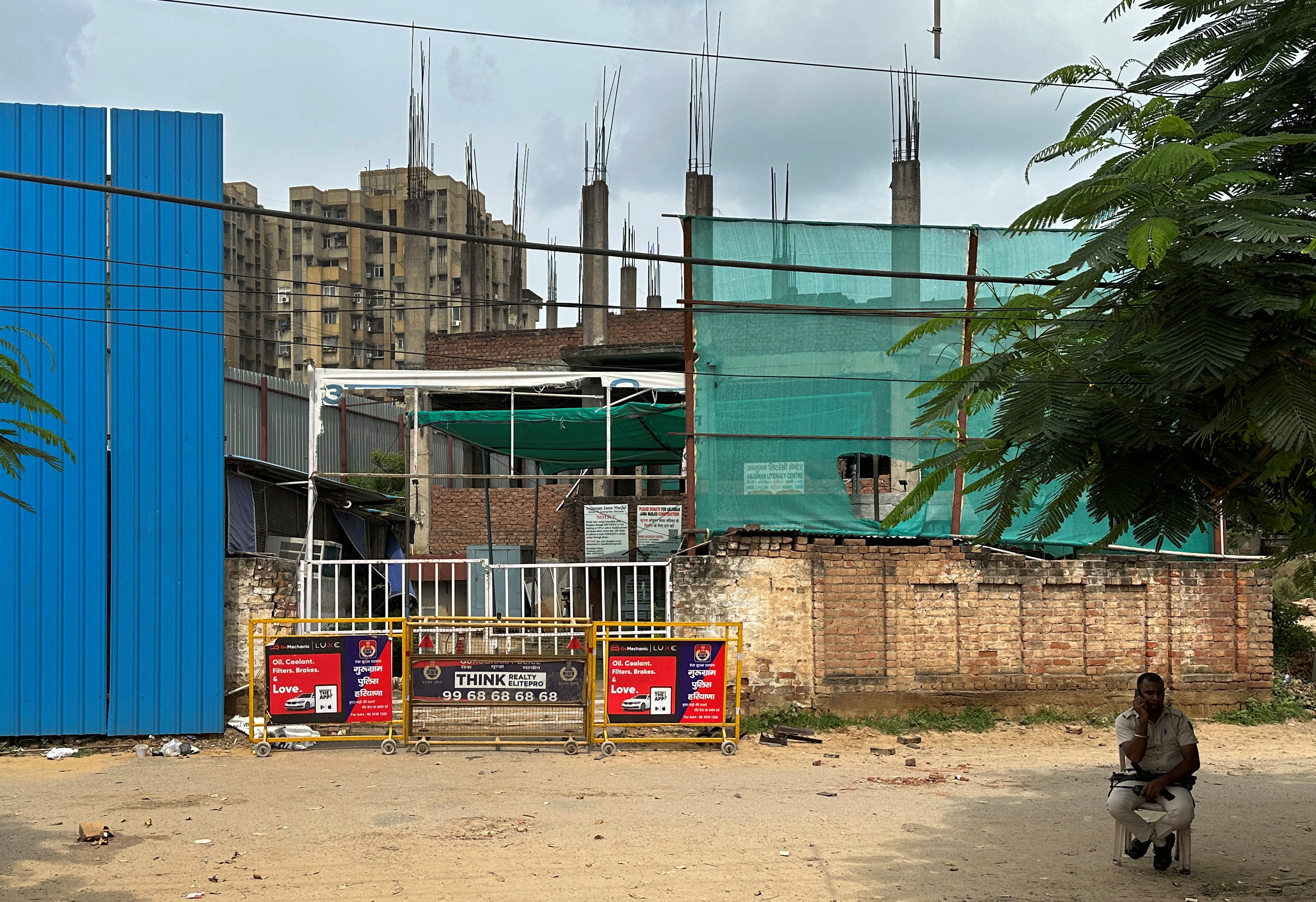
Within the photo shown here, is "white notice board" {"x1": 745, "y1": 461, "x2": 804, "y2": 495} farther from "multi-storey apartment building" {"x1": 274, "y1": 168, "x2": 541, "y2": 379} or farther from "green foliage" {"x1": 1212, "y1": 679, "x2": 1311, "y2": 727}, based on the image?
"multi-storey apartment building" {"x1": 274, "y1": 168, "x2": 541, "y2": 379}

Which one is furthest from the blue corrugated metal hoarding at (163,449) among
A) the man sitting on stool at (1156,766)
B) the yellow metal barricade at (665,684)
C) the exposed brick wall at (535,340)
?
the exposed brick wall at (535,340)

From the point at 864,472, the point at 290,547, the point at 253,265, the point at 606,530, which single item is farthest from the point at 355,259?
the point at 864,472

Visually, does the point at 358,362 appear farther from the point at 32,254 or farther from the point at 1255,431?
the point at 1255,431

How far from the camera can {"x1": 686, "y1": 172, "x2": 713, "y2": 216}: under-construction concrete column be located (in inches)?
1163

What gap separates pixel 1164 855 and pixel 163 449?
36.9 feet

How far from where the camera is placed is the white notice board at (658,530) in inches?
644

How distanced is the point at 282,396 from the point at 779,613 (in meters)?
16.9

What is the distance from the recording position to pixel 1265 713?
556 inches

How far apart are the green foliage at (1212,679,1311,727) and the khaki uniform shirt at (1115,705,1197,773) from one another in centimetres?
766

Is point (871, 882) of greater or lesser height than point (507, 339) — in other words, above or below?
below

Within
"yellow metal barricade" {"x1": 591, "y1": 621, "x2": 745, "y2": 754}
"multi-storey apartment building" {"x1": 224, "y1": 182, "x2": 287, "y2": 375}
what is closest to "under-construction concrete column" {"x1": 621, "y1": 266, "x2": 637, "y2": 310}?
"yellow metal barricade" {"x1": 591, "y1": 621, "x2": 745, "y2": 754}

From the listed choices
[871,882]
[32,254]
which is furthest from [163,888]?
[32,254]

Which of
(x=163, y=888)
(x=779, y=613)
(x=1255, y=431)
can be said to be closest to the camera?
(x=1255, y=431)

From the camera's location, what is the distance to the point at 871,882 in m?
7.29
